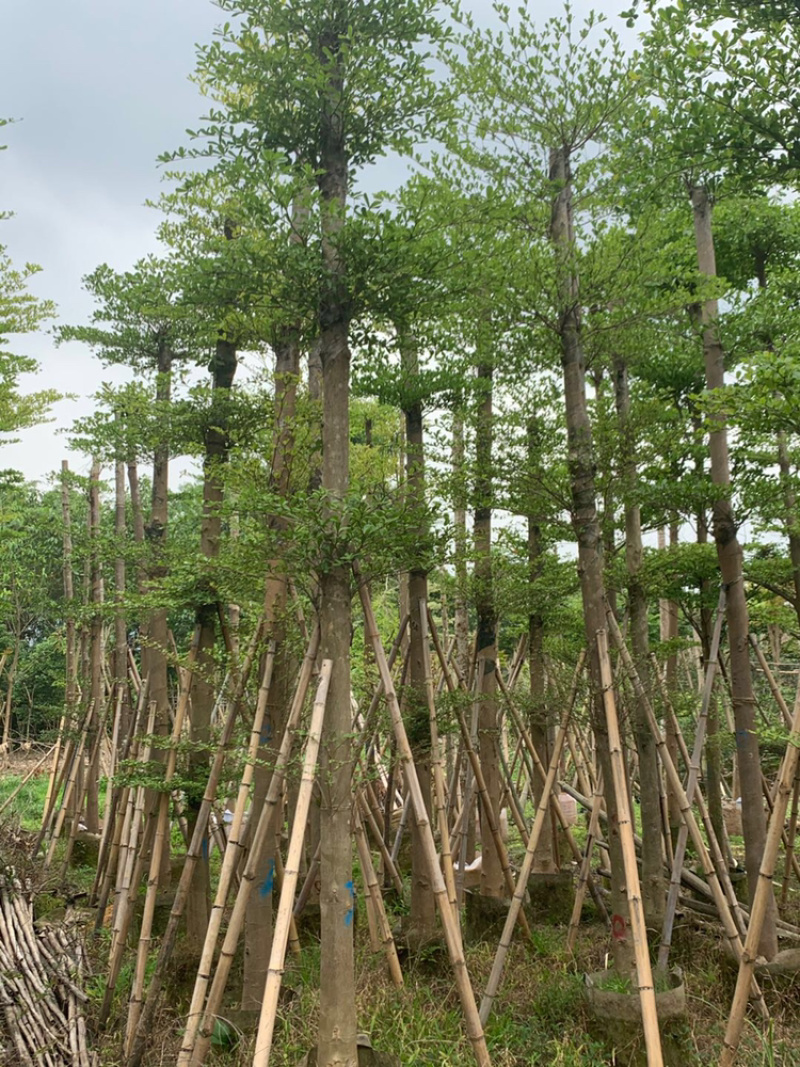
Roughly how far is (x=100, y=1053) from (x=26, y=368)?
8.15 metres

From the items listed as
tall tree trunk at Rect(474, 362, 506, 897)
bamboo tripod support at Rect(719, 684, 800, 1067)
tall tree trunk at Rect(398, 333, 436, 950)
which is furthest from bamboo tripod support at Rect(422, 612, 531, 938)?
bamboo tripod support at Rect(719, 684, 800, 1067)

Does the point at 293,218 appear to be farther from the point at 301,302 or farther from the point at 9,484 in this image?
the point at 9,484

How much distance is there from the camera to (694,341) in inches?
293

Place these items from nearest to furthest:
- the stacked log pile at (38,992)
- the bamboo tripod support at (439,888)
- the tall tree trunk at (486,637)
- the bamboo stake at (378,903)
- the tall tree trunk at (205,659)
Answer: the bamboo tripod support at (439,888)
the stacked log pile at (38,992)
the bamboo stake at (378,903)
the tall tree trunk at (205,659)
the tall tree trunk at (486,637)

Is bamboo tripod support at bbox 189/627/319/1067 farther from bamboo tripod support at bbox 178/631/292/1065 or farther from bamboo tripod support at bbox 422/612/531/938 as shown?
bamboo tripod support at bbox 422/612/531/938

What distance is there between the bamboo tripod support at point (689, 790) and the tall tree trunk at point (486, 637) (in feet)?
5.10

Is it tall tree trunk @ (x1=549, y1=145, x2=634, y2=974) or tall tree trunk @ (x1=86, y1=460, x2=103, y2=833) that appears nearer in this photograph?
tall tree trunk @ (x1=549, y1=145, x2=634, y2=974)

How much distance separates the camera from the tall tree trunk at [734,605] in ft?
20.3

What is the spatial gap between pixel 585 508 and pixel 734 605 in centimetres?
178

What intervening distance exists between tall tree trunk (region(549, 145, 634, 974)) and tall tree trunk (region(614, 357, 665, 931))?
849 millimetres

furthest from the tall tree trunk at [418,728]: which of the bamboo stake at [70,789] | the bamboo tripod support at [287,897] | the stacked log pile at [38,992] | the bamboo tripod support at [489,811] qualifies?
the bamboo stake at [70,789]

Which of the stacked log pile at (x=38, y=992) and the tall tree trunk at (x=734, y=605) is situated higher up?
the tall tree trunk at (x=734, y=605)

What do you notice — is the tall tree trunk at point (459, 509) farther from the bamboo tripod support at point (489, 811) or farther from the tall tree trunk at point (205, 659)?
the tall tree trunk at point (205, 659)

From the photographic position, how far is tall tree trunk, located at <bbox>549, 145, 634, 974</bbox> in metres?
5.39
